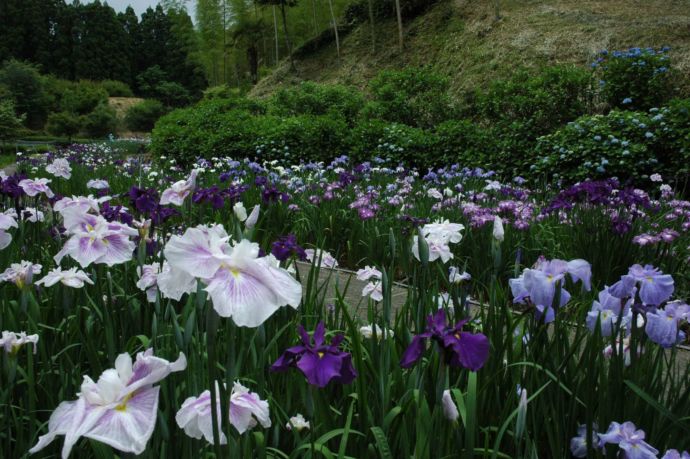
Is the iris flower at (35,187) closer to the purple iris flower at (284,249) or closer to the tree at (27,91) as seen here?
the purple iris flower at (284,249)

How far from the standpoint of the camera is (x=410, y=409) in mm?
1291

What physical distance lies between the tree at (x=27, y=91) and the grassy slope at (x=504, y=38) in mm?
23927

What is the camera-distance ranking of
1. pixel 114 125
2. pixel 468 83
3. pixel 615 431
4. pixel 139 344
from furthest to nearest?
pixel 114 125
pixel 468 83
pixel 139 344
pixel 615 431

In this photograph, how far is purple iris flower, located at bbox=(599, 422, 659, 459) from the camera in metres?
1.07

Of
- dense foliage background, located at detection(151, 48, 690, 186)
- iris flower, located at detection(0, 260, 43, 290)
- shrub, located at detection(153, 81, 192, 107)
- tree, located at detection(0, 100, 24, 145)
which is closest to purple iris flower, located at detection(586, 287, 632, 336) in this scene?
iris flower, located at detection(0, 260, 43, 290)

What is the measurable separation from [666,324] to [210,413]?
1103 millimetres

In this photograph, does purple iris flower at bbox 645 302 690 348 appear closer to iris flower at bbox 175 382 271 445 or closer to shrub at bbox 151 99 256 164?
iris flower at bbox 175 382 271 445

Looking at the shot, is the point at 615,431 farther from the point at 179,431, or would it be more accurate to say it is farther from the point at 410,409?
the point at 179,431

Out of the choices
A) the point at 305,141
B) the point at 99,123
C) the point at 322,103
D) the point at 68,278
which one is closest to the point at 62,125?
the point at 99,123

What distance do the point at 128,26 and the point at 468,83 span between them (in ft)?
206

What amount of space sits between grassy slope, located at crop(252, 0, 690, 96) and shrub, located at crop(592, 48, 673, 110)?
9.26ft

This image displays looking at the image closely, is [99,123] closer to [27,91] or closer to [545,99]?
[27,91]

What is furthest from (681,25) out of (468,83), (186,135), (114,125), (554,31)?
(114,125)

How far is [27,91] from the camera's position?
3941 cm
